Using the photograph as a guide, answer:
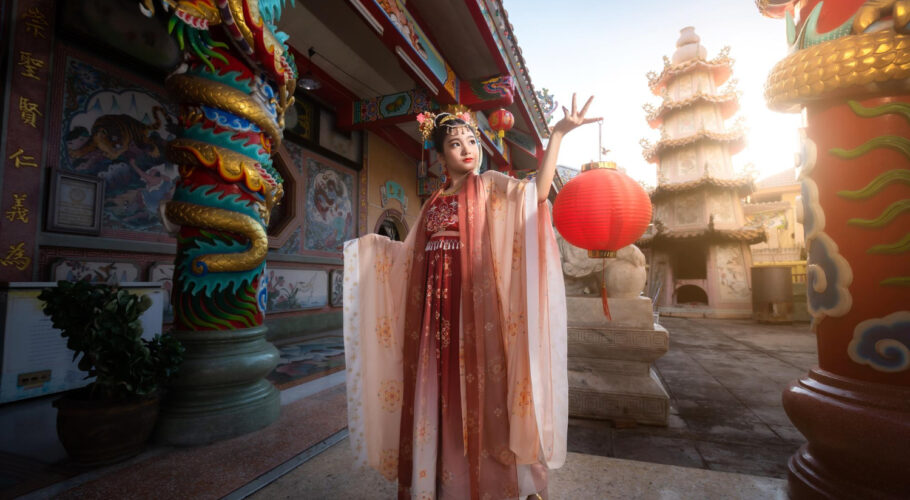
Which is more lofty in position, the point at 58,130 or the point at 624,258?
the point at 58,130

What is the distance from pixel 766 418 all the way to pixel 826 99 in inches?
97.9

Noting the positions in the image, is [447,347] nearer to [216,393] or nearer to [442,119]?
[442,119]

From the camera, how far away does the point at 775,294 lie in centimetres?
962

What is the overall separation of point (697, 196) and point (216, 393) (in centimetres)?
1451

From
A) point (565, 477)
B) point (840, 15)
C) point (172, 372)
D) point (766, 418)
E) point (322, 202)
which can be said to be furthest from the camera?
point (322, 202)

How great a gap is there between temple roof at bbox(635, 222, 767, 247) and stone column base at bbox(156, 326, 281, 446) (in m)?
13.0

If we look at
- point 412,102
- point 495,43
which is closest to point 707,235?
point 495,43

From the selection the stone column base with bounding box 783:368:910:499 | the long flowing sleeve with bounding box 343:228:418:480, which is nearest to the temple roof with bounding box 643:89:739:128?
the stone column base with bounding box 783:368:910:499

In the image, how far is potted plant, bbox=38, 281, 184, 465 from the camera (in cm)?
179

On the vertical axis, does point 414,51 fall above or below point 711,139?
below

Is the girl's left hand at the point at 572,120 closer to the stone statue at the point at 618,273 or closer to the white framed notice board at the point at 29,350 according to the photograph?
the stone statue at the point at 618,273

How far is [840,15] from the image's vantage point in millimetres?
1391

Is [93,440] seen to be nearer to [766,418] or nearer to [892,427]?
[892,427]

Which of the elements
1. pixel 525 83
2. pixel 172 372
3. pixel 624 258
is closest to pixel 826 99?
pixel 624 258
